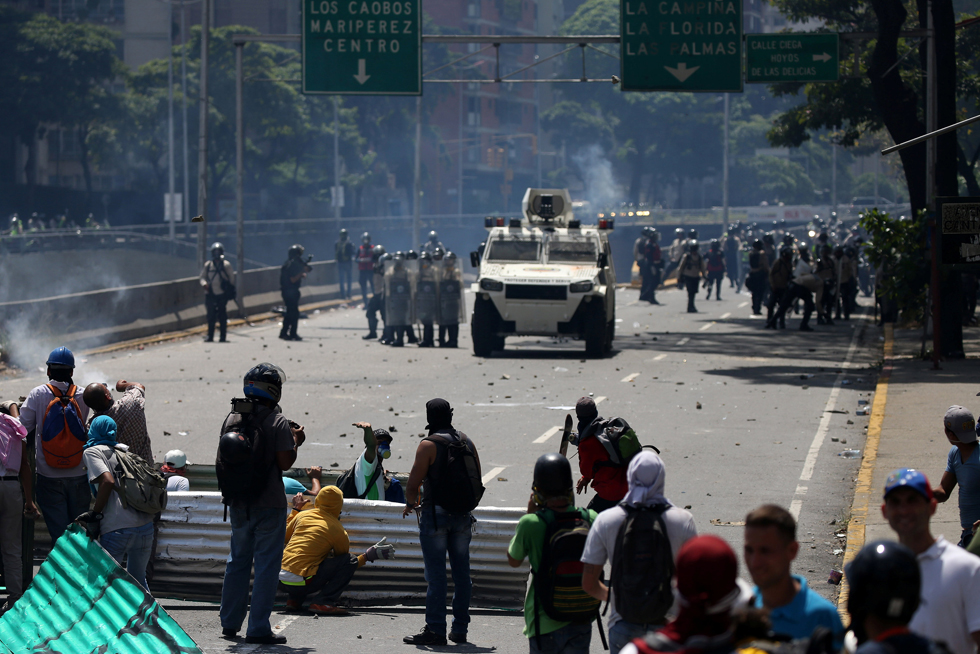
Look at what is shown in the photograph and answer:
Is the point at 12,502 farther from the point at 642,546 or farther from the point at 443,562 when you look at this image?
the point at 642,546

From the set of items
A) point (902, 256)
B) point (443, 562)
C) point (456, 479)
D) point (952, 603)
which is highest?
point (902, 256)

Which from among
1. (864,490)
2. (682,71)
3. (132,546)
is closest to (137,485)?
(132,546)

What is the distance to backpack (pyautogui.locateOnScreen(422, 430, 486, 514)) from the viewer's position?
731 centimetres

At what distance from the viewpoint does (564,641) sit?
552cm

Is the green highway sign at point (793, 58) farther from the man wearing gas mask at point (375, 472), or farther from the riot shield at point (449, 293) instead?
the man wearing gas mask at point (375, 472)

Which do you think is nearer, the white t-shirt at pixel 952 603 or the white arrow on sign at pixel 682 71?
the white t-shirt at pixel 952 603

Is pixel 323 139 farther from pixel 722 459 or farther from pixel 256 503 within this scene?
pixel 256 503

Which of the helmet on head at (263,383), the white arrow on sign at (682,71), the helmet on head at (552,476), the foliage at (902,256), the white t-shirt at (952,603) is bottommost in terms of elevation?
the white t-shirt at (952,603)

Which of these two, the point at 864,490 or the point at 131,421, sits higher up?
the point at 131,421

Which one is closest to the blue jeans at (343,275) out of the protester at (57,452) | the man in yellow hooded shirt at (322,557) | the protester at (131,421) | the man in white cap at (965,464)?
the protester at (131,421)

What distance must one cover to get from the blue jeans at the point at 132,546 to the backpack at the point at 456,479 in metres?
1.79

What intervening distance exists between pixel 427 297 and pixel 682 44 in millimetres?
6882

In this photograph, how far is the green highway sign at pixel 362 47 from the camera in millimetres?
24312

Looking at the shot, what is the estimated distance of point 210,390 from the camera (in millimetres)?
17703
